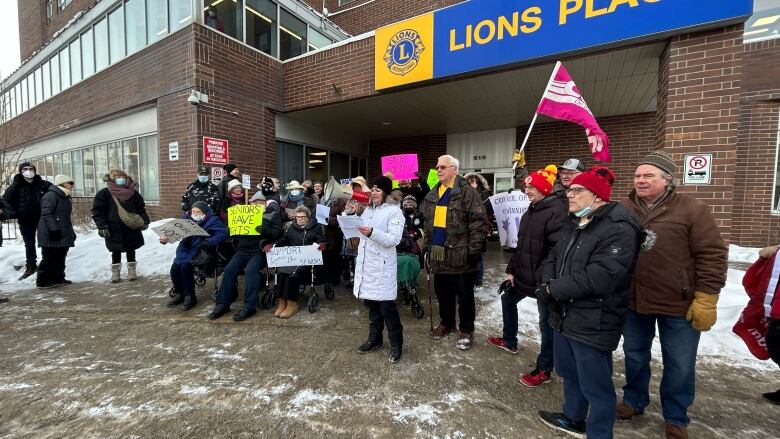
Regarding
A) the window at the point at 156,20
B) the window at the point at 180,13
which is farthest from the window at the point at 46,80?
the window at the point at 180,13

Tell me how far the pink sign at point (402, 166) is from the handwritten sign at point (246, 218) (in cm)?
355

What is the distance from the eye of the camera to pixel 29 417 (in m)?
2.55

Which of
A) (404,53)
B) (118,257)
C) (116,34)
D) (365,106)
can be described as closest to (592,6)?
(404,53)

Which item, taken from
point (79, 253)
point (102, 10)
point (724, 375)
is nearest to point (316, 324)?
point (724, 375)

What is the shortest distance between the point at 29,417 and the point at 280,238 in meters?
2.83

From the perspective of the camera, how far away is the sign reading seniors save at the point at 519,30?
190 inches

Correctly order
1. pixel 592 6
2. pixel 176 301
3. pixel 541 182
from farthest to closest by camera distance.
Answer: pixel 592 6 → pixel 176 301 → pixel 541 182

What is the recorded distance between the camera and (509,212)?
4.01m

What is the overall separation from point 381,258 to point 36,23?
2517 cm

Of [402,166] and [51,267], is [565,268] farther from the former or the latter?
[51,267]

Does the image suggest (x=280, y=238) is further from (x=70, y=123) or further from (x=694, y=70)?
(x=70, y=123)

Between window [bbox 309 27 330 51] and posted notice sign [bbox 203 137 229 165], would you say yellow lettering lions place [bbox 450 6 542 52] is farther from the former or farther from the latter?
window [bbox 309 27 330 51]

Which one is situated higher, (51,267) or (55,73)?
(55,73)

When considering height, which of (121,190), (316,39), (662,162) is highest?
(316,39)
